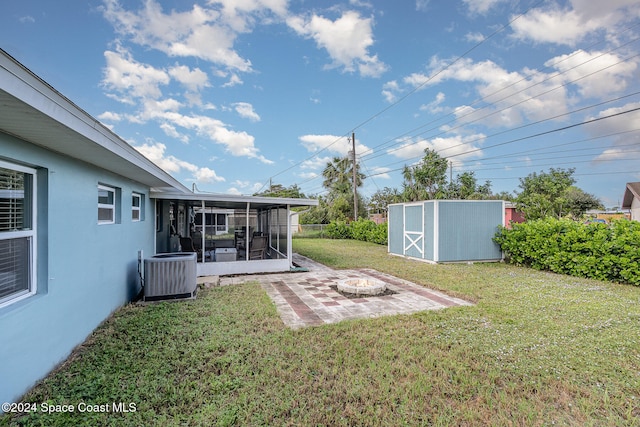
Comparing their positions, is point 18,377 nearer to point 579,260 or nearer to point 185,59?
point 579,260

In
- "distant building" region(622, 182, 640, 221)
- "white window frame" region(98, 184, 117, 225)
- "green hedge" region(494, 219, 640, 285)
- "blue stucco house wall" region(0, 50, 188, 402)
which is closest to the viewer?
"blue stucco house wall" region(0, 50, 188, 402)

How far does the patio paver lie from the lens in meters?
4.61

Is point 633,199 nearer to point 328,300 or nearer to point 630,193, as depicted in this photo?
point 630,193

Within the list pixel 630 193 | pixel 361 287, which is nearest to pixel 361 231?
pixel 361 287

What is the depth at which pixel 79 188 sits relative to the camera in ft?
11.6

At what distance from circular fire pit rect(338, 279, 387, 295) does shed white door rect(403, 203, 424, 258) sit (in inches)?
203

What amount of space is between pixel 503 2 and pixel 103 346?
13.6 metres

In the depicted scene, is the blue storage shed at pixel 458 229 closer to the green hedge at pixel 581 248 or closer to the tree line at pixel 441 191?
the green hedge at pixel 581 248

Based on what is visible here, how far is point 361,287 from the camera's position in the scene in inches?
229

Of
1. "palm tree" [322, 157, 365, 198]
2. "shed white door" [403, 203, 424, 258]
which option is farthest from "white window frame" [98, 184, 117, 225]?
"palm tree" [322, 157, 365, 198]

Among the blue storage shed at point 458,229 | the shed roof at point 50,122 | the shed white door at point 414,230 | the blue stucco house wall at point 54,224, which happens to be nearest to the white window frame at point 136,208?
the blue stucco house wall at point 54,224

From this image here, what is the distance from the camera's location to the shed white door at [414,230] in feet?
34.7

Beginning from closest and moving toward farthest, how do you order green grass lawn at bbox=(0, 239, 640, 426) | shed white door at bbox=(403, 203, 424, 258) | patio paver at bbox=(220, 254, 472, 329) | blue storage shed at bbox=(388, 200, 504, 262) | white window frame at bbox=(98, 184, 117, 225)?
green grass lawn at bbox=(0, 239, 640, 426) → white window frame at bbox=(98, 184, 117, 225) → patio paver at bbox=(220, 254, 472, 329) → blue storage shed at bbox=(388, 200, 504, 262) → shed white door at bbox=(403, 203, 424, 258)

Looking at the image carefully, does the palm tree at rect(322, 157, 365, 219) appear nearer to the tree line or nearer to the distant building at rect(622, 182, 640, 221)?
the tree line
